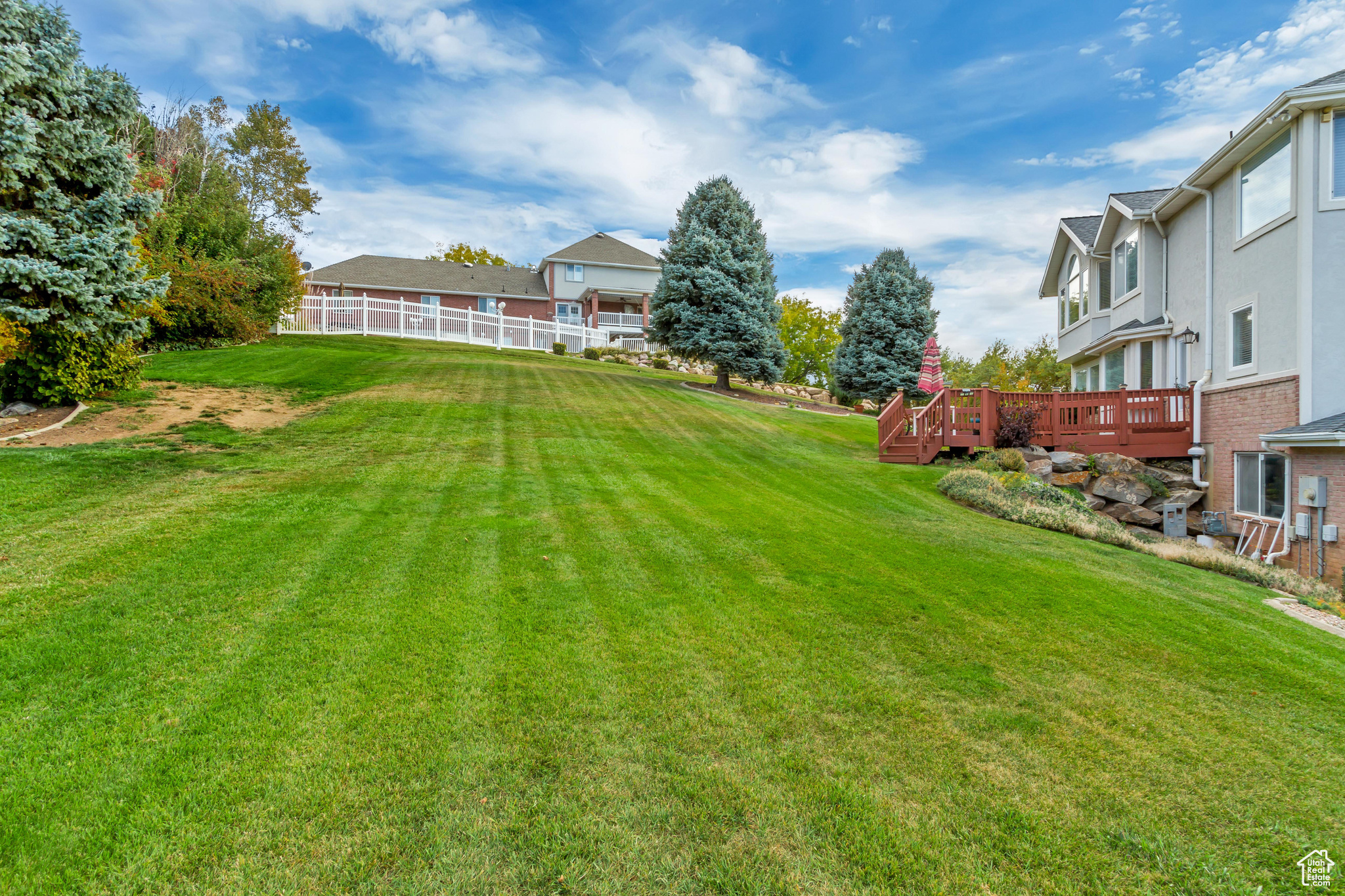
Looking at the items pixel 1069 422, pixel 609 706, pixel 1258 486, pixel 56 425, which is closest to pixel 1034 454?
pixel 1069 422

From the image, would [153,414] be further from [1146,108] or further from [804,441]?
[1146,108]

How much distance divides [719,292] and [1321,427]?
16.6 meters

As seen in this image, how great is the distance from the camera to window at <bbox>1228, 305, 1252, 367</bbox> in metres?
11.6

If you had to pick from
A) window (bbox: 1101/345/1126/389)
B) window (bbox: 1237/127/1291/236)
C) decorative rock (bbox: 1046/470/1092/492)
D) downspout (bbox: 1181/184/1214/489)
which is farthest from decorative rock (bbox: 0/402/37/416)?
window (bbox: 1101/345/1126/389)

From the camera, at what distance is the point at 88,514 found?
6.04m

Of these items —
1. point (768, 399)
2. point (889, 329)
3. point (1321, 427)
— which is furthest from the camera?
point (889, 329)

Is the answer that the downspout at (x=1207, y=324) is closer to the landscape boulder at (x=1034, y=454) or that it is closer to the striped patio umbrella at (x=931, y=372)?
the landscape boulder at (x=1034, y=454)

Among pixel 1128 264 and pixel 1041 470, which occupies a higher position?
pixel 1128 264

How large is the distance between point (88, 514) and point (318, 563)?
9.46 feet

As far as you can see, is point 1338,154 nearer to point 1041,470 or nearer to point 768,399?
point 1041,470

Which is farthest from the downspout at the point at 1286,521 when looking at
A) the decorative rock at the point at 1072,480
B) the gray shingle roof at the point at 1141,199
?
the gray shingle roof at the point at 1141,199

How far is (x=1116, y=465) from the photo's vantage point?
12.8 meters

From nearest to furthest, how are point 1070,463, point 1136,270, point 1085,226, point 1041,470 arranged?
point 1041,470 → point 1070,463 → point 1136,270 → point 1085,226

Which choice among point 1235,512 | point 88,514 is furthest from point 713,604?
point 1235,512
